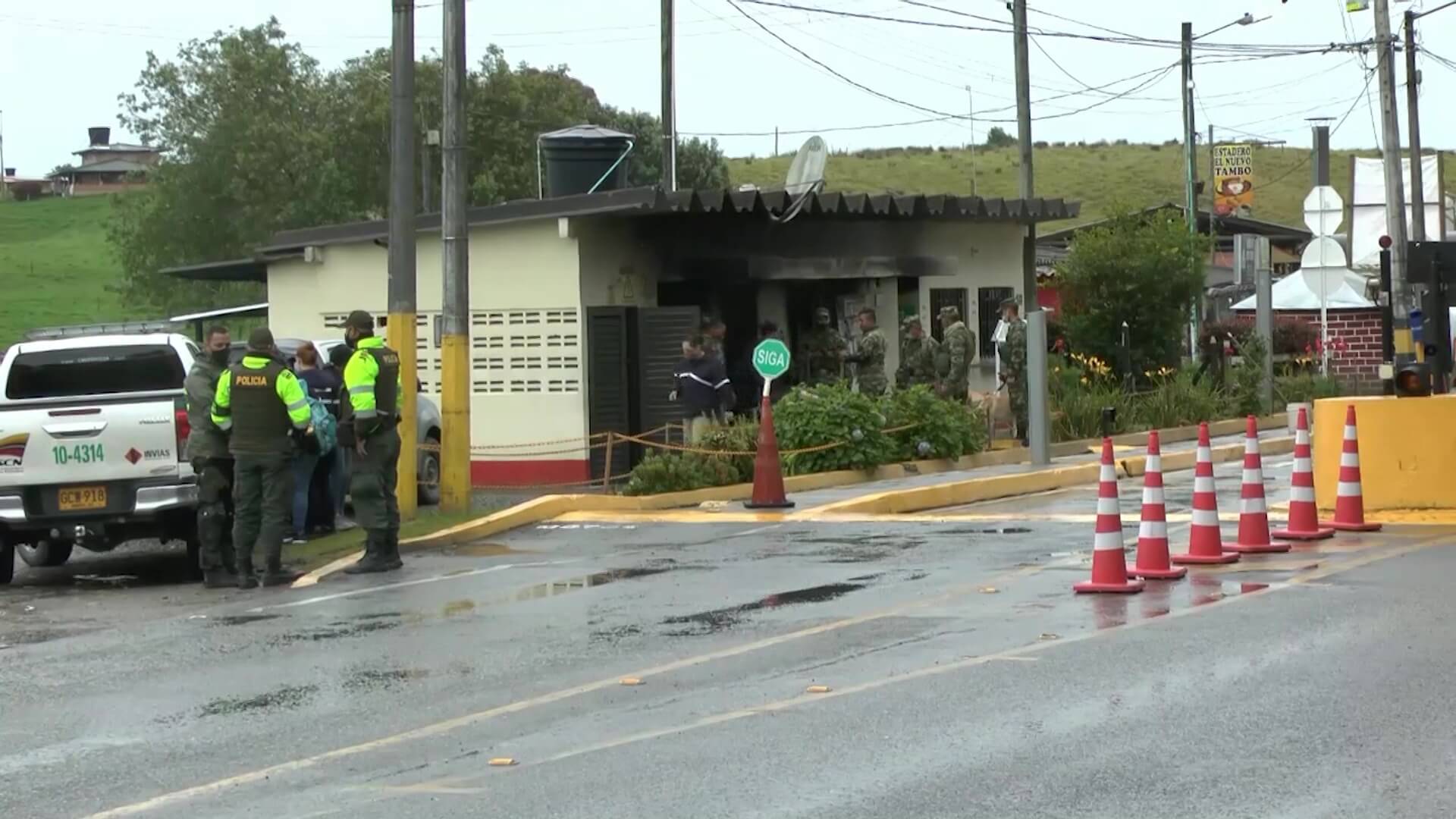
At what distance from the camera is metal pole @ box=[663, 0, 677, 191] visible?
31.6m

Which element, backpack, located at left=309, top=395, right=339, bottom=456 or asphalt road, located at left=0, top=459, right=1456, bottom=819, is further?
backpack, located at left=309, top=395, right=339, bottom=456

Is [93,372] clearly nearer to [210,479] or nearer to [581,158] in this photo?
[210,479]

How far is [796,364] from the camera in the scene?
27531 mm

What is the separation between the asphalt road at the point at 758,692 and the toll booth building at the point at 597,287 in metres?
9.76

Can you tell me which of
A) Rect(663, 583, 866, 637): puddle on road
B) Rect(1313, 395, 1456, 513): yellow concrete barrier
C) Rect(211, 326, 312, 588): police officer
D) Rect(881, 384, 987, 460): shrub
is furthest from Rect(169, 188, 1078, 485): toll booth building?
Rect(663, 583, 866, 637): puddle on road

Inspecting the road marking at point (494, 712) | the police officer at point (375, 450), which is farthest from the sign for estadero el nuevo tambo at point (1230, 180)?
the road marking at point (494, 712)

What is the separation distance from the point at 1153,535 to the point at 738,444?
29.8ft

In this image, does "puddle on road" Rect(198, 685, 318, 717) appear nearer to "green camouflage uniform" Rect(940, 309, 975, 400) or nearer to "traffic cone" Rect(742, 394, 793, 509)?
"traffic cone" Rect(742, 394, 793, 509)

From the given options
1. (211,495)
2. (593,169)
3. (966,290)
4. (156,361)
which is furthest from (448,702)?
(966,290)

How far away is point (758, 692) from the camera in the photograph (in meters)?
9.22

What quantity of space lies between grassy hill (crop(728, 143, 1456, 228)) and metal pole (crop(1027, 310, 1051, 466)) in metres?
71.2

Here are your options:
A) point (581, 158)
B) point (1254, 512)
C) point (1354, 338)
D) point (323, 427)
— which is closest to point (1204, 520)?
point (1254, 512)

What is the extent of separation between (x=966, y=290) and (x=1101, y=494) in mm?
18162

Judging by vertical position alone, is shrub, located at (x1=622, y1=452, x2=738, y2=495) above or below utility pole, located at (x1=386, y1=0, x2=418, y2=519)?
below
